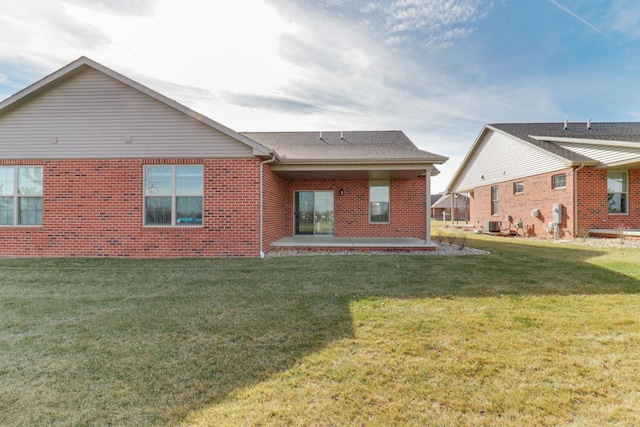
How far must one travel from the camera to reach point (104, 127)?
29.0ft

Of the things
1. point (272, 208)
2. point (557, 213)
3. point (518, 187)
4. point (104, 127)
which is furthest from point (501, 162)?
point (104, 127)

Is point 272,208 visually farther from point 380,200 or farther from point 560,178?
point 560,178

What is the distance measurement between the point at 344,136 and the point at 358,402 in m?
12.4

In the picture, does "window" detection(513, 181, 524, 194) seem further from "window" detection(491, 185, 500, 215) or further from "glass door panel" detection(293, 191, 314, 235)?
"glass door panel" detection(293, 191, 314, 235)

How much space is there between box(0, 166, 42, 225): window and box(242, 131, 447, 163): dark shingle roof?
23.4 feet

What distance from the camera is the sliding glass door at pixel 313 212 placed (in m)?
12.8

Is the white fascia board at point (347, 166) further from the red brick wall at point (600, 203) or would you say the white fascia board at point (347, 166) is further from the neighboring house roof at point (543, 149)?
the red brick wall at point (600, 203)

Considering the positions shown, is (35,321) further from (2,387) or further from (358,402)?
(358,402)

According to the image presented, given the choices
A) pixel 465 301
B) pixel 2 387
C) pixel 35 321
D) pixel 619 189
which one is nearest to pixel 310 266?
pixel 465 301

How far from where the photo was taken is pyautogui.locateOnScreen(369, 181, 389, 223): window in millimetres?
12734

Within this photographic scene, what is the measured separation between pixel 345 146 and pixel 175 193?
6466 millimetres

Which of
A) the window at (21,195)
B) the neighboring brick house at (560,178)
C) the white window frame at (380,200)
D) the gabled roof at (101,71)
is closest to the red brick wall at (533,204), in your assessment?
the neighboring brick house at (560,178)

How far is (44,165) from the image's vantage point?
8930 millimetres

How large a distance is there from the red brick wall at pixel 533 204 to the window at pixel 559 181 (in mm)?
147
